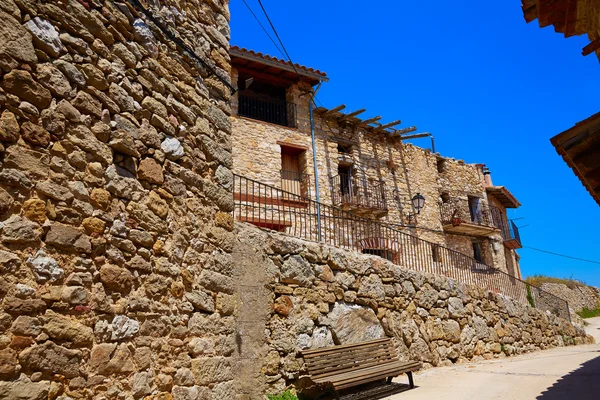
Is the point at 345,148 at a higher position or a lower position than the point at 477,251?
higher

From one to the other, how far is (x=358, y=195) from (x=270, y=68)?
190 inches

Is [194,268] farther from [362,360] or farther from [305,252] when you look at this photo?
[362,360]

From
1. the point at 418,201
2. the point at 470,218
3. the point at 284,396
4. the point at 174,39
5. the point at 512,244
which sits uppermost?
the point at 470,218

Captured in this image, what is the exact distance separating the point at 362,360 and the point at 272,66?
372 inches

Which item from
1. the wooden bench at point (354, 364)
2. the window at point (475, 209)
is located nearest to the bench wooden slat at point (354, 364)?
the wooden bench at point (354, 364)

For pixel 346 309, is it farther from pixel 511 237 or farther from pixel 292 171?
pixel 511 237

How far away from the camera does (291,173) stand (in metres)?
13.2

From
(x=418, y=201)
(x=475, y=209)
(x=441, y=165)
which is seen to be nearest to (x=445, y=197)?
(x=441, y=165)

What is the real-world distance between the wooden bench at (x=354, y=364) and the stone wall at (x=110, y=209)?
1.64m

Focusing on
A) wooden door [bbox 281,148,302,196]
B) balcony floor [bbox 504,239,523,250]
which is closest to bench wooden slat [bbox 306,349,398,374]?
wooden door [bbox 281,148,302,196]

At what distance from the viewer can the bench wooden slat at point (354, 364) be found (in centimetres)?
501

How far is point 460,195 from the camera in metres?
17.7

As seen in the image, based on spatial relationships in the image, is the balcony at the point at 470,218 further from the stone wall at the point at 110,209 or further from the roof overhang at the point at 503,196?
the stone wall at the point at 110,209

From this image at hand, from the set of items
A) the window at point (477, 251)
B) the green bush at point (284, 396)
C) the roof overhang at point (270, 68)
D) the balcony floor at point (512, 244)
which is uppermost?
the roof overhang at point (270, 68)
